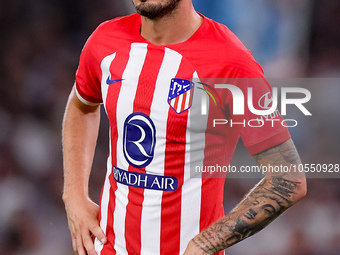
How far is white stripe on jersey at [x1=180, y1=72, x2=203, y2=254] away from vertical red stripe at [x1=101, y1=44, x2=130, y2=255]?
196 millimetres

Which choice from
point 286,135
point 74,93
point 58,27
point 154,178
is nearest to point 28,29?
point 58,27

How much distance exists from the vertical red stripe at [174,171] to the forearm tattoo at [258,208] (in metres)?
0.10

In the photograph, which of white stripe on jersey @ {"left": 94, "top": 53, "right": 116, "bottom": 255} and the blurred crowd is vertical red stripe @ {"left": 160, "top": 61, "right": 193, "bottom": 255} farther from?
the blurred crowd

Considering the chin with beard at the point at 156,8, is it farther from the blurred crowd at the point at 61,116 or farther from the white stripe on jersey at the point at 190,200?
the blurred crowd at the point at 61,116

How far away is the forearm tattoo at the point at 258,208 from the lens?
109 cm

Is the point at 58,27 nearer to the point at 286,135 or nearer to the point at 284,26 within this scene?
the point at 284,26

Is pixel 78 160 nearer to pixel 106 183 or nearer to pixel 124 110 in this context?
pixel 106 183

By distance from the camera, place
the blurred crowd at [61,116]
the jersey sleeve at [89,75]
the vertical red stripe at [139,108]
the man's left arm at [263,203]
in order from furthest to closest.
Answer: the blurred crowd at [61,116], the jersey sleeve at [89,75], the vertical red stripe at [139,108], the man's left arm at [263,203]

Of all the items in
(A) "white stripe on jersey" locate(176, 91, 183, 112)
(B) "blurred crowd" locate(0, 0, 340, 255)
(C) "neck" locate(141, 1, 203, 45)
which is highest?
(C) "neck" locate(141, 1, 203, 45)

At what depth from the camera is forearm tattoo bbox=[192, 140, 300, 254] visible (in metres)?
1.09

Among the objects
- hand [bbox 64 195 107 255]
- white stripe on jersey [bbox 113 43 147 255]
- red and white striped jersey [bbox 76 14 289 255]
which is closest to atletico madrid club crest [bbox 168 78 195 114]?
red and white striped jersey [bbox 76 14 289 255]

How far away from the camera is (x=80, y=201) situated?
1.42 meters

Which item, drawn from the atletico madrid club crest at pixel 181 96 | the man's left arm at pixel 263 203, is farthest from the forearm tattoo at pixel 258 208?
the atletico madrid club crest at pixel 181 96

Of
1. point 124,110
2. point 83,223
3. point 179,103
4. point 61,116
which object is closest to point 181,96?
point 179,103
